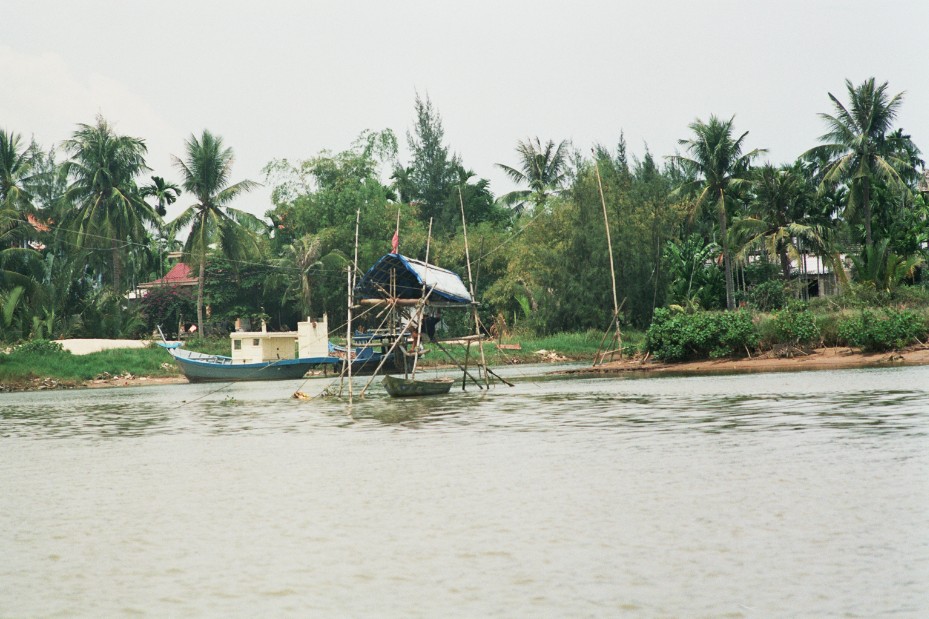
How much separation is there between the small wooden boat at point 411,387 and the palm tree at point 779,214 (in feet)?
80.1

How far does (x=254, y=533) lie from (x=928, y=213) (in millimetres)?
45262

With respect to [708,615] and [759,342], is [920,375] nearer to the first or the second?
[759,342]

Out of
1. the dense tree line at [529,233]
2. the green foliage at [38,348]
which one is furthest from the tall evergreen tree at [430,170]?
the green foliage at [38,348]

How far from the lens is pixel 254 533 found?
863 centimetres

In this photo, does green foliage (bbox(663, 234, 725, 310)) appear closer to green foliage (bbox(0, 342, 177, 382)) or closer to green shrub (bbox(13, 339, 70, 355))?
green foliage (bbox(0, 342, 177, 382))

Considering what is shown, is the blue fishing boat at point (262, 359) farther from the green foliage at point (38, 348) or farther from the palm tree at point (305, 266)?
the palm tree at point (305, 266)

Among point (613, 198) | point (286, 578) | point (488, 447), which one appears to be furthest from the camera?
point (613, 198)

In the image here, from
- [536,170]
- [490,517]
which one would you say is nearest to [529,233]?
[536,170]

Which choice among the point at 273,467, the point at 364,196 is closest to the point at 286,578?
the point at 273,467

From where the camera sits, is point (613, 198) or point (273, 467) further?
point (613, 198)

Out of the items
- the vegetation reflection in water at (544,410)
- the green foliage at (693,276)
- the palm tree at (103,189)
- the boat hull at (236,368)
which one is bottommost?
the vegetation reflection in water at (544,410)

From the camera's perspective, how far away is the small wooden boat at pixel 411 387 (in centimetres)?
2486

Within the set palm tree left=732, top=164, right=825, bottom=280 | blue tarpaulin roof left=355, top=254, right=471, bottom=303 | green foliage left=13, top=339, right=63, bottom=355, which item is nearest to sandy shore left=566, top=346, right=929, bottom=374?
blue tarpaulin roof left=355, top=254, right=471, bottom=303

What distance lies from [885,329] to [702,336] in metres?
6.12
